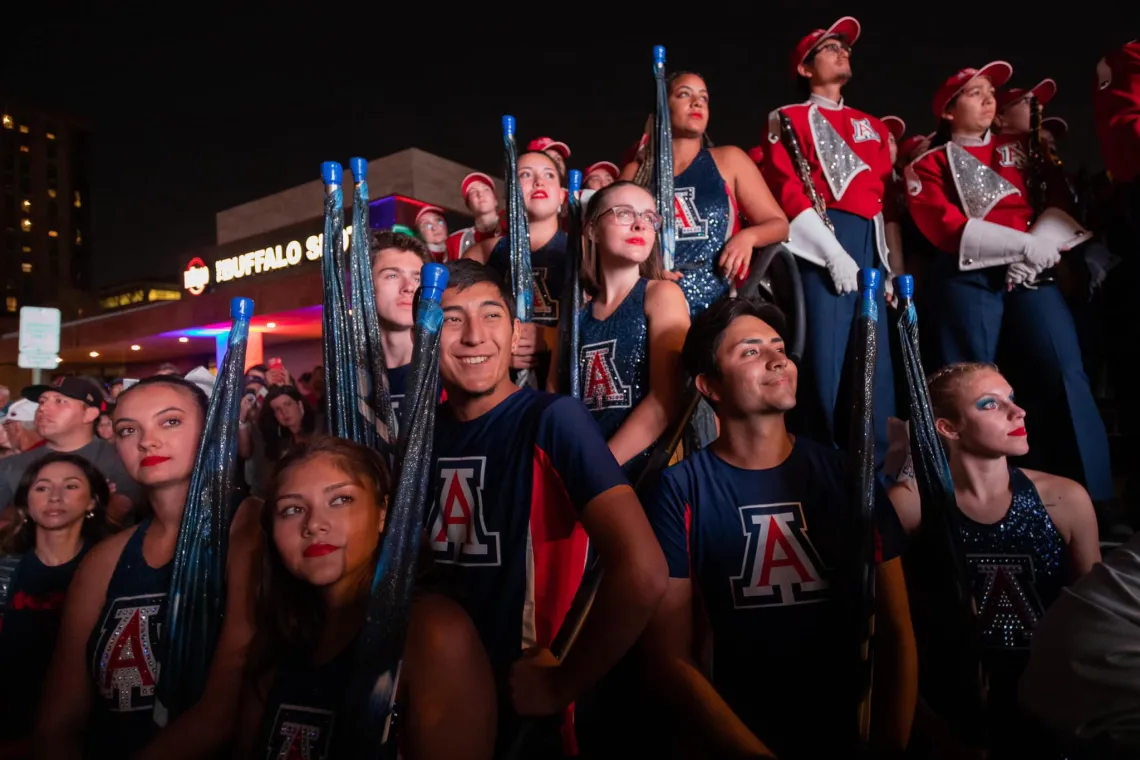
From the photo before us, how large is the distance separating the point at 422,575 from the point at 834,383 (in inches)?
81.1

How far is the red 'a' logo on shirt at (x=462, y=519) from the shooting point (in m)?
1.75

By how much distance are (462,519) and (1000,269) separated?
2.55 m

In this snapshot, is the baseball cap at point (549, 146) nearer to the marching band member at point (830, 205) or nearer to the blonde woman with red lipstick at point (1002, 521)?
the marching band member at point (830, 205)

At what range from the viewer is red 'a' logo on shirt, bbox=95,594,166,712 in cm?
181

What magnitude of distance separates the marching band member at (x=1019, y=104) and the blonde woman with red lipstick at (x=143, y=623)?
3.61m

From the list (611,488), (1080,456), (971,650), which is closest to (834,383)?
(1080,456)

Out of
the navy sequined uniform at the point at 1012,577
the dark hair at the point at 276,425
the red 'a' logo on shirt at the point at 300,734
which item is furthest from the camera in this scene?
the dark hair at the point at 276,425

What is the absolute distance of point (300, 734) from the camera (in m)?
1.43

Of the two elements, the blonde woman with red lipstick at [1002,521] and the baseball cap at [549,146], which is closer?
the blonde woman with red lipstick at [1002,521]

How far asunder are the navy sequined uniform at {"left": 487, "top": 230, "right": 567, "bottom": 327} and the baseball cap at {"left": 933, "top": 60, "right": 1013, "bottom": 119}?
1.83m

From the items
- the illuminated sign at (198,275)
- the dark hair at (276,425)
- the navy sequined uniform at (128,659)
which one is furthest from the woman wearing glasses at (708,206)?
the illuminated sign at (198,275)

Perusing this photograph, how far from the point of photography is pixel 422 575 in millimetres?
1565

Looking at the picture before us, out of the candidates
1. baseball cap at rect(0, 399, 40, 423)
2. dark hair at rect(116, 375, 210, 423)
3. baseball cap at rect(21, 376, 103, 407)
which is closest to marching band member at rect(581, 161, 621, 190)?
dark hair at rect(116, 375, 210, 423)

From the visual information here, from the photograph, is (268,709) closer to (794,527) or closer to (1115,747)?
(794,527)
